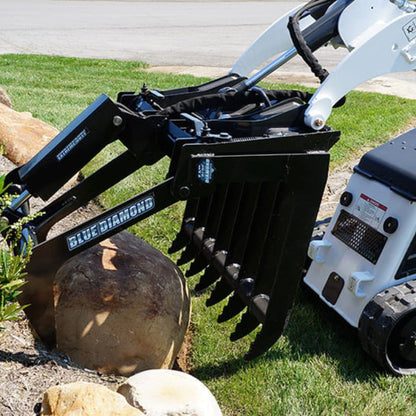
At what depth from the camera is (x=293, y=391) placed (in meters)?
3.22

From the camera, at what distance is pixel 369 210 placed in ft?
11.6

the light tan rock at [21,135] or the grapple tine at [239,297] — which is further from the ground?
the grapple tine at [239,297]

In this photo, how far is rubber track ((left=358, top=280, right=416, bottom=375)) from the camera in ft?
10.5

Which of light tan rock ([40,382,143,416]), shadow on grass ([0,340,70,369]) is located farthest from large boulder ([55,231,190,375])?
light tan rock ([40,382,143,416])

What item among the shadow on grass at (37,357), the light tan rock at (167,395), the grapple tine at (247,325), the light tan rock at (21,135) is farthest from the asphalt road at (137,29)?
the light tan rock at (167,395)

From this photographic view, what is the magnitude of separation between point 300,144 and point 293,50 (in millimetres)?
697

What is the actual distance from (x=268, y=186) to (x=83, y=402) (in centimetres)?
126

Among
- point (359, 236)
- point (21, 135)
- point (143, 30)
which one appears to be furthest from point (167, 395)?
point (143, 30)

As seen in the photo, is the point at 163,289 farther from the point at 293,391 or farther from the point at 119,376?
the point at 293,391

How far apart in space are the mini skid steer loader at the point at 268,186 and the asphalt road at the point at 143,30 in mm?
8337

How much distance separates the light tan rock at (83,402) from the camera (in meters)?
2.30

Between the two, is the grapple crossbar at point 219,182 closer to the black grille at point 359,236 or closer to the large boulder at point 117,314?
the large boulder at point 117,314

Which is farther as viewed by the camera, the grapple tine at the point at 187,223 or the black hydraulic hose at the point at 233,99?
the grapple tine at the point at 187,223

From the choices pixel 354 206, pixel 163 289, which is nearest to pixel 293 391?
pixel 163 289
